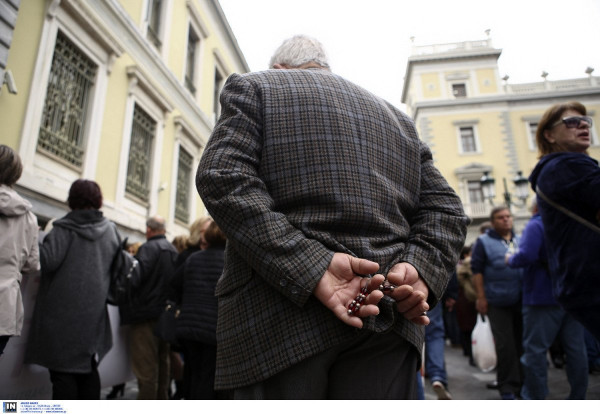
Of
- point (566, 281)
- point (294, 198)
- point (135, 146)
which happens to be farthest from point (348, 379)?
point (135, 146)

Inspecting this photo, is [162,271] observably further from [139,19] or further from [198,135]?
[198,135]

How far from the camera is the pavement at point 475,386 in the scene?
12.4ft

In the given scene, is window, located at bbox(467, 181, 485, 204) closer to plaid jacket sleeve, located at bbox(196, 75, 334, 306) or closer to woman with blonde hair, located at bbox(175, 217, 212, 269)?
woman with blonde hair, located at bbox(175, 217, 212, 269)

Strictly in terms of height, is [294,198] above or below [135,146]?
below

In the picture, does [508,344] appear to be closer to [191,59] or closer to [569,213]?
[569,213]

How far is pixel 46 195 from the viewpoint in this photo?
577cm

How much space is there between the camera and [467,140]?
27.6 meters

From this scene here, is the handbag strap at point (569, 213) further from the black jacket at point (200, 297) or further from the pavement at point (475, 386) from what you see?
the black jacket at point (200, 297)

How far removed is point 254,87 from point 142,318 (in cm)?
315

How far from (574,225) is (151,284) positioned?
3.42 meters

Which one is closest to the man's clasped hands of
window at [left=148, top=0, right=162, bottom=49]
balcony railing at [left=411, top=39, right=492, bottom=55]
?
window at [left=148, top=0, right=162, bottom=49]

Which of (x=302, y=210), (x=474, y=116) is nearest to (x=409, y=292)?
(x=302, y=210)

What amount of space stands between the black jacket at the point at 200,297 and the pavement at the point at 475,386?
1.58 meters

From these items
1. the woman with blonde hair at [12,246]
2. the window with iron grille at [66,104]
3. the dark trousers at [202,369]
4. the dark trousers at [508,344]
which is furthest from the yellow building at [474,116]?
the woman with blonde hair at [12,246]
